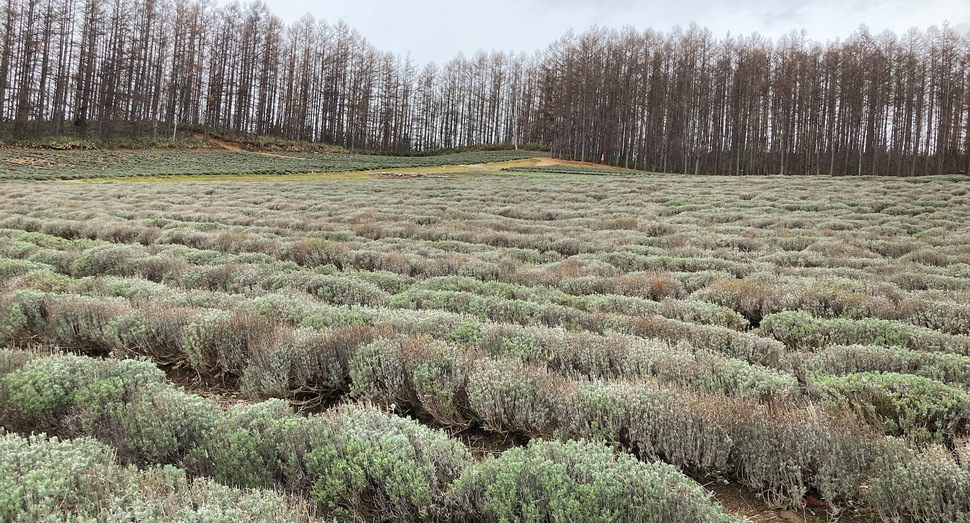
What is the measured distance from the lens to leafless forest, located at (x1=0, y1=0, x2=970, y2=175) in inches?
2031

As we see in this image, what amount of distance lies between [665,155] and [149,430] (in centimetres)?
6273

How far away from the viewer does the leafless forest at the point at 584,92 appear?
169 ft

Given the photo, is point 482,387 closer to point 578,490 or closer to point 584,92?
point 578,490

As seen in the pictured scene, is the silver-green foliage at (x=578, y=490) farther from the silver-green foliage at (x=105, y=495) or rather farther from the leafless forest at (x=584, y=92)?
the leafless forest at (x=584, y=92)

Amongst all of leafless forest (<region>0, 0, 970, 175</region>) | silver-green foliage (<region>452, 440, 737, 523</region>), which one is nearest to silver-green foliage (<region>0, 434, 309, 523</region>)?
silver-green foliage (<region>452, 440, 737, 523</region>)

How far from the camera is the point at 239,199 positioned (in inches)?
784

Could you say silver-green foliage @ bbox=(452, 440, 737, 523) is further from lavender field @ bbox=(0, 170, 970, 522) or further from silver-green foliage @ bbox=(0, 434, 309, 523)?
silver-green foliage @ bbox=(0, 434, 309, 523)

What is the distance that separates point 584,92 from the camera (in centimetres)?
6162

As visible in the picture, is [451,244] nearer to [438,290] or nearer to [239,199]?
[438,290]

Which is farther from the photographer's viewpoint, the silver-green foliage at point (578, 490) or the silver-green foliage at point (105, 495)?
the silver-green foliage at point (578, 490)

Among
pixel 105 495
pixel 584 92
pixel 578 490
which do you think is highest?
pixel 584 92

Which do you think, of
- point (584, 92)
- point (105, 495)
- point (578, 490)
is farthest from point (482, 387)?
point (584, 92)

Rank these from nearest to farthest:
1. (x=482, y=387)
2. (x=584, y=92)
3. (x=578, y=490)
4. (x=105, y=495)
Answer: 1. (x=105, y=495)
2. (x=578, y=490)
3. (x=482, y=387)
4. (x=584, y=92)

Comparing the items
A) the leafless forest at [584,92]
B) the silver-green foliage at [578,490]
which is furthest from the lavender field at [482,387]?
the leafless forest at [584,92]
